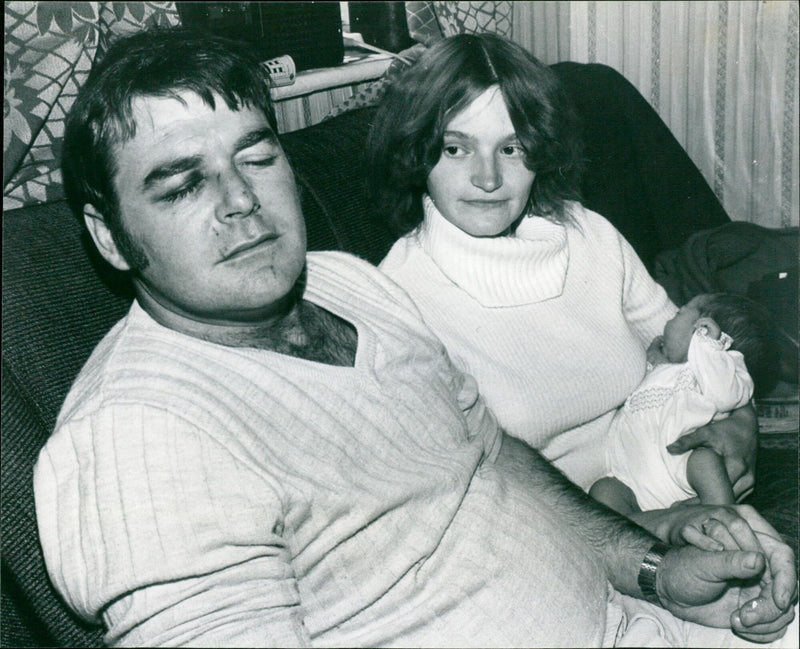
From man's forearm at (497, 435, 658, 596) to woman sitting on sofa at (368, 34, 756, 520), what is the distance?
0.11 metres

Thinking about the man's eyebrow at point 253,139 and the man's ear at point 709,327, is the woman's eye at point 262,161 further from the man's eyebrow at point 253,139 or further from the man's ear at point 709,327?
the man's ear at point 709,327

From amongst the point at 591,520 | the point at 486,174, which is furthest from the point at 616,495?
the point at 486,174

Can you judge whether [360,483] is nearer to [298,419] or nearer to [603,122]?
[298,419]

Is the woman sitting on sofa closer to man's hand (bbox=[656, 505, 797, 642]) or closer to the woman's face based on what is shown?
the woman's face

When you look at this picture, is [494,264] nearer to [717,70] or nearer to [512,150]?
[512,150]

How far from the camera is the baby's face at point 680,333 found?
5.40ft

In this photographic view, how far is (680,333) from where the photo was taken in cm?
167

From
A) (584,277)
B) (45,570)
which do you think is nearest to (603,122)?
(584,277)

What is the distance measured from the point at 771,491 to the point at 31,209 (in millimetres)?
1444

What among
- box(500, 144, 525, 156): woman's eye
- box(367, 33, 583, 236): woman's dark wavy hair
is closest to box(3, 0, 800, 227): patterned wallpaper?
box(367, 33, 583, 236): woman's dark wavy hair

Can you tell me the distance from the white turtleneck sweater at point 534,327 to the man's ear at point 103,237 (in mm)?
582

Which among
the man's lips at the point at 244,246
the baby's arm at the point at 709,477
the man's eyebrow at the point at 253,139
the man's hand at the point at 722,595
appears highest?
the man's eyebrow at the point at 253,139

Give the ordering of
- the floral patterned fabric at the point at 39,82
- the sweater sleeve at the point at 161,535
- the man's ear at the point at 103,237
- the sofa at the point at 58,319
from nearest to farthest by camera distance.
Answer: the sweater sleeve at the point at 161,535 < the sofa at the point at 58,319 < the man's ear at the point at 103,237 < the floral patterned fabric at the point at 39,82

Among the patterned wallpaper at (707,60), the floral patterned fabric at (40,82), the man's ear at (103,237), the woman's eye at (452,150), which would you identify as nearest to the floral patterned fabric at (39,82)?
the floral patterned fabric at (40,82)
